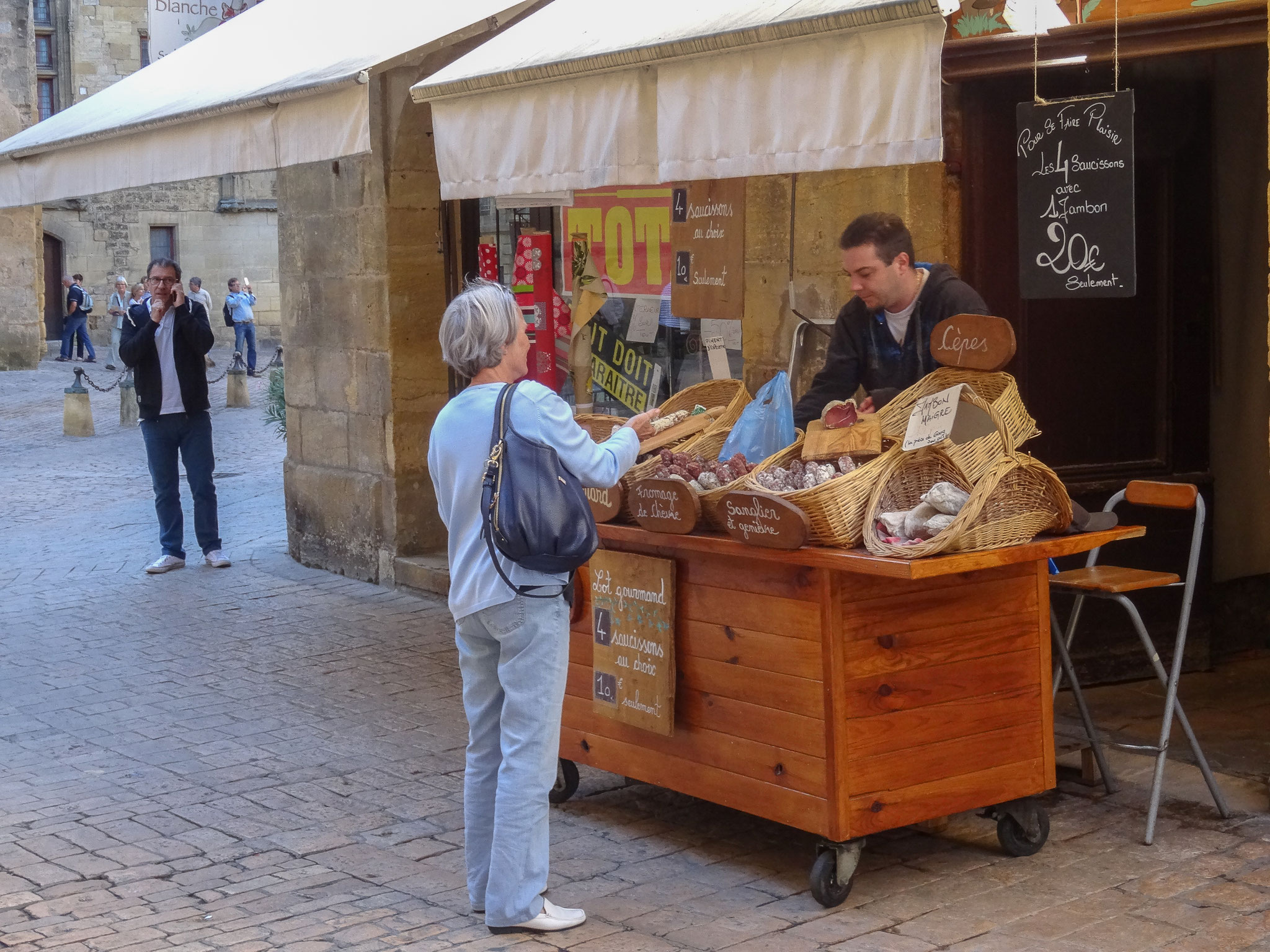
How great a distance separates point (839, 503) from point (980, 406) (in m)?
0.55

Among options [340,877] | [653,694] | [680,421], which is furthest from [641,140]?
[340,877]

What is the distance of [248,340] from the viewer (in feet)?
94.2

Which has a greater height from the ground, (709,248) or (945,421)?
(709,248)

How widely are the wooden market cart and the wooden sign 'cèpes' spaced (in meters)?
0.51

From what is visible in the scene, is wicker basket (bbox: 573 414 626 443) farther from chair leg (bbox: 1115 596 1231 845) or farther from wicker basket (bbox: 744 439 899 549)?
chair leg (bbox: 1115 596 1231 845)

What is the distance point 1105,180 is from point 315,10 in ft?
18.9

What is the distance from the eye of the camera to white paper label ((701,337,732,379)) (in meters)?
6.63

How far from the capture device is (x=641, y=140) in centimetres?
493

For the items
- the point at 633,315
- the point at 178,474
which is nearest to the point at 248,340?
the point at 178,474

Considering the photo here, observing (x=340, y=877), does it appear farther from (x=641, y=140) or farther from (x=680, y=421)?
(x=641, y=140)

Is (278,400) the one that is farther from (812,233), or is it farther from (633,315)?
(812,233)

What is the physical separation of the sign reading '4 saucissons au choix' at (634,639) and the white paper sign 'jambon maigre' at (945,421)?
82 centimetres

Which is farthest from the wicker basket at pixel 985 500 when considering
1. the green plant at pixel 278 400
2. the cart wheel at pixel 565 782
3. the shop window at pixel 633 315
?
the green plant at pixel 278 400

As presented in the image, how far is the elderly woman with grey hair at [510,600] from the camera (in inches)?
153
